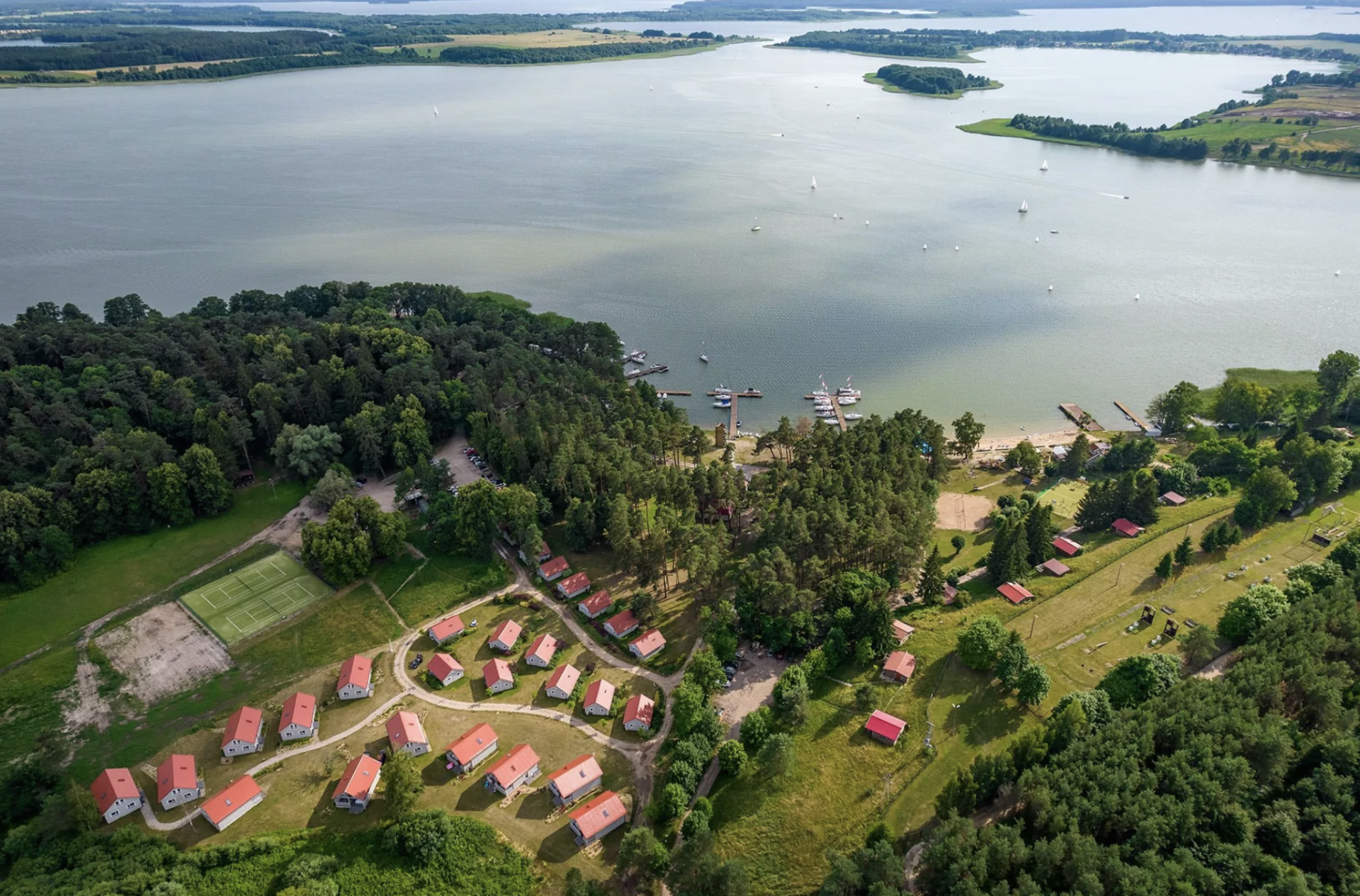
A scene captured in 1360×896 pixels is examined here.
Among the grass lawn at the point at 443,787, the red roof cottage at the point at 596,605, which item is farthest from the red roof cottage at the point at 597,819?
the red roof cottage at the point at 596,605

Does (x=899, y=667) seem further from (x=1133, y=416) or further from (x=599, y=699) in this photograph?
(x=1133, y=416)

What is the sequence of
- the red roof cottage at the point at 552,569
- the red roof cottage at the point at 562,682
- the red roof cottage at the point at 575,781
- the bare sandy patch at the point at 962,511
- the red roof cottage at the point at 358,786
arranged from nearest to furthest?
1. the red roof cottage at the point at 358,786
2. the red roof cottage at the point at 575,781
3. the red roof cottage at the point at 562,682
4. the red roof cottage at the point at 552,569
5. the bare sandy patch at the point at 962,511

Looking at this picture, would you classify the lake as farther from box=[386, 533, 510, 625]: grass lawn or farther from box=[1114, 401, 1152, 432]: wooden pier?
box=[386, 533, 510, 625]: grass lawn

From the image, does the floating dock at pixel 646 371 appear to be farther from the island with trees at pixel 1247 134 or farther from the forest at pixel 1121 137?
the forest at pixel 1121 137

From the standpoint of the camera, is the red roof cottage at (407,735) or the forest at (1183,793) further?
the red roof cottage at (407,735)

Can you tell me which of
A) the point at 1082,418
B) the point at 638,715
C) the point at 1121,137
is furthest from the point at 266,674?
the point at 1121,137

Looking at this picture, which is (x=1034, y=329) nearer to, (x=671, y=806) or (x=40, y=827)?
(x=671, y=806)

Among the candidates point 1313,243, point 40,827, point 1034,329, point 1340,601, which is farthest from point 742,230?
point 40,827
